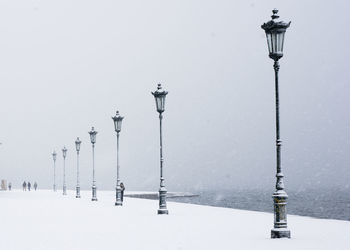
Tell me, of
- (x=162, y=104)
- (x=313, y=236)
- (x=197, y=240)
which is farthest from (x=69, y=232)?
(x=162, y=104)

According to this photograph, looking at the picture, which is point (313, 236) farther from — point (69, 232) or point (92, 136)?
point (92, 136)

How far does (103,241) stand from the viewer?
14.6 metres

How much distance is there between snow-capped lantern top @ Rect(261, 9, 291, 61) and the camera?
16266 millimetres

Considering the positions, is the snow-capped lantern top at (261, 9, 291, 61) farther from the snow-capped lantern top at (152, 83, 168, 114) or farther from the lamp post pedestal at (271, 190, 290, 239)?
the snow-capped lantern top at (152, 83, 168, 114)

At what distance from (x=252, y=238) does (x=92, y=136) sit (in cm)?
3343

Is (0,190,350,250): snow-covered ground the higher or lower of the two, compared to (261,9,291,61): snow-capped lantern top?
lower

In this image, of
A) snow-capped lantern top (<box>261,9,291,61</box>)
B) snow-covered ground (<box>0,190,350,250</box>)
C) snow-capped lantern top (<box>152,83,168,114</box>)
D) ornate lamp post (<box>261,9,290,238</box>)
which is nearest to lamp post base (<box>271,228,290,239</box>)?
ornate lamp post (<box>261,9,290,238</box>)

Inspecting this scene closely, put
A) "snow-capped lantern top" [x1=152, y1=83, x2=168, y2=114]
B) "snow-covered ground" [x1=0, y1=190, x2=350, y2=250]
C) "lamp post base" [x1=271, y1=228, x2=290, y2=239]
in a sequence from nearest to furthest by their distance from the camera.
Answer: "snow-covered ground" [x1=0, y1=190, x2=350, y2=250] < "lamp post base" [x1=271, y1=228, x2=290, y2=239] < "snow-capped lantern top" [x1=152, y1=83, x2=168, y2=114]

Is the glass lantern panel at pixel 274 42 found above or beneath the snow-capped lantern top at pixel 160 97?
above

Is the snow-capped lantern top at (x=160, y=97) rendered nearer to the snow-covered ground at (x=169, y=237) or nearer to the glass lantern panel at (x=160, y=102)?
the glass lantern panel at (x=160, y=102)

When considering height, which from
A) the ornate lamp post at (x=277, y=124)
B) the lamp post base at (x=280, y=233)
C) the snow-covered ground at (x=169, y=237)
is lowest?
the snow-covered ground at (x=169, y=237)

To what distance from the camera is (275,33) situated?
16.4 meters

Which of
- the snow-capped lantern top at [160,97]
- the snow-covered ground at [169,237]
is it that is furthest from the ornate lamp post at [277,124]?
the snow-capped lantern top at [160,97]

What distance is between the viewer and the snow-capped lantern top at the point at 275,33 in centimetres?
1627
